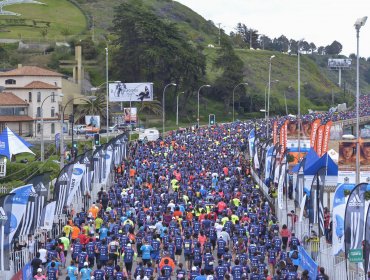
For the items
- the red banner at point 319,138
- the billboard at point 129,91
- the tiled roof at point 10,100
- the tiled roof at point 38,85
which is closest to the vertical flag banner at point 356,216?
the red banner at point 319,138

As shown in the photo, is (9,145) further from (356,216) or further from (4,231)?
(356,216)

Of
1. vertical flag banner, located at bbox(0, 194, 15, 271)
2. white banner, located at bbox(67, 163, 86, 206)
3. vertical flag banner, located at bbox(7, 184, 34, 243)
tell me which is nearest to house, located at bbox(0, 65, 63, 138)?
white banner, located at bbox(67, 163, 86, 206)

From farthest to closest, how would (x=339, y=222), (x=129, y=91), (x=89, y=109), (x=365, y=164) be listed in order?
(x=129, y=91)
(x=89, y=109)
(x=365, y=164)
(x=339, y=222)

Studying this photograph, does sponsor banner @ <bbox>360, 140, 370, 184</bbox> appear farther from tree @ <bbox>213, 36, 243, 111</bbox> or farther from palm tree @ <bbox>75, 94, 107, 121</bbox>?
tree @ <bbox>213, 36, 243, 111</bbox>

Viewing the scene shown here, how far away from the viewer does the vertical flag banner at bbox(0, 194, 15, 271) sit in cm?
2259

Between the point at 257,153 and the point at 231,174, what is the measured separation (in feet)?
13.3

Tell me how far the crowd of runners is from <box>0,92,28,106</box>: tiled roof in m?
40.1

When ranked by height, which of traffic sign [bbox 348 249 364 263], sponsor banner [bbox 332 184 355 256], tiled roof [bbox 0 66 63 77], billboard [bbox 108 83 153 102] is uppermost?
tiled roof [bbox 0 66 63 77]

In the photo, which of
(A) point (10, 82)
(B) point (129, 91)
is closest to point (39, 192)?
(A) point (10, 82)

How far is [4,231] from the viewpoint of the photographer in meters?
22.8

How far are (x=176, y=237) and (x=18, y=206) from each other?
527cm

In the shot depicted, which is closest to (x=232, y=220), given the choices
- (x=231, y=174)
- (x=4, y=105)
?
(x=231, y=174)

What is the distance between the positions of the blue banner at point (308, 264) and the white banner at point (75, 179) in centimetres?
1053

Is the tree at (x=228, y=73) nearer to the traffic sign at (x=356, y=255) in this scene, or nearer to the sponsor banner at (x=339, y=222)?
the sponsor banner at (x=339, y=222)
